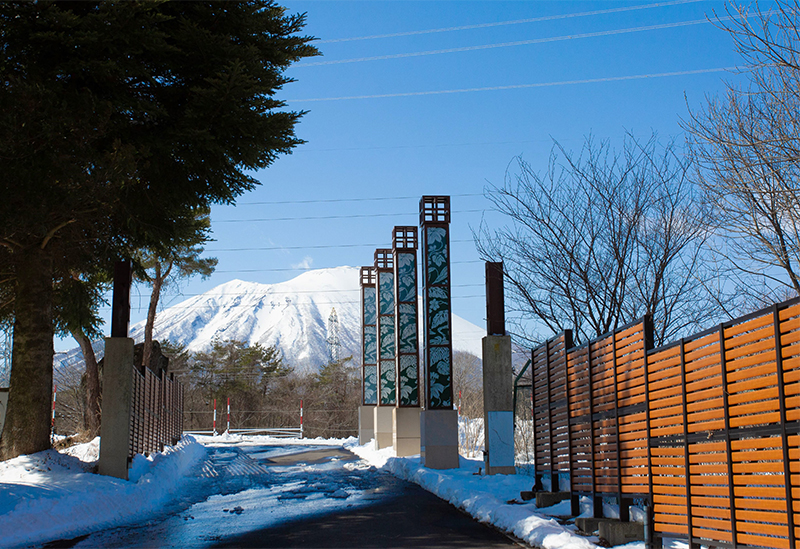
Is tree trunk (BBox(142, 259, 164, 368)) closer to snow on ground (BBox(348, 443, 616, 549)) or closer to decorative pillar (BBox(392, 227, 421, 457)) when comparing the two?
decorative pillar (BBox(392, 227, 421, 457))

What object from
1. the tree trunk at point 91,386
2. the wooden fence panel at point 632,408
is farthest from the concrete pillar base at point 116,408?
the wooden fence panel at point 632,408

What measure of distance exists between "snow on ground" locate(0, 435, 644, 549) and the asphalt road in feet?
0.14

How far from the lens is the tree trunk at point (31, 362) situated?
36.7 ft

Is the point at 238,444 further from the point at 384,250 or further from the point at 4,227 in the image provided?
the point at 4,227

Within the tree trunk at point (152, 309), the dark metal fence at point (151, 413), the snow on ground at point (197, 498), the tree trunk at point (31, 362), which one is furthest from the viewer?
the tree trunk at point (152, 309)

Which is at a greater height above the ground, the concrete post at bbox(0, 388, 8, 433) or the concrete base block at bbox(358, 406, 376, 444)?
the concrete post at bbox(0, 388, 8, 433)

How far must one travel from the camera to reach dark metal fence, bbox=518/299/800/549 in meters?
4.96

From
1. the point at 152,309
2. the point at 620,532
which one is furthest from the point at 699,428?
the point at 152,309

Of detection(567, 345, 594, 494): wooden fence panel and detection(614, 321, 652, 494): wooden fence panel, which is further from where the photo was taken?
detection(567, 345, 594, 494): wooden fence panel

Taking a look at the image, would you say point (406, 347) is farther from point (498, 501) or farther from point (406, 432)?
point (498, 501)

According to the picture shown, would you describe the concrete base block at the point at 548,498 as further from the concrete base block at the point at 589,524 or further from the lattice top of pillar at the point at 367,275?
the lattice top of pillar at the point at 367,275

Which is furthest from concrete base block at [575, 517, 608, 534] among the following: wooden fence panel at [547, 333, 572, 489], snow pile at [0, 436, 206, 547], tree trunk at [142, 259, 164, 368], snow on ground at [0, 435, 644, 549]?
tree trunk at [142, 259, 164, 368]

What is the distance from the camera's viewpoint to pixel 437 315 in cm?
1738

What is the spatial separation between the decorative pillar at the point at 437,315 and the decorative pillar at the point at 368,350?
9.97 meters
